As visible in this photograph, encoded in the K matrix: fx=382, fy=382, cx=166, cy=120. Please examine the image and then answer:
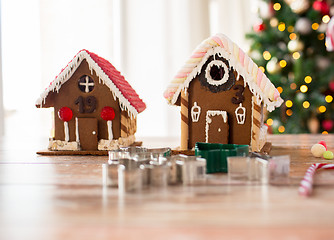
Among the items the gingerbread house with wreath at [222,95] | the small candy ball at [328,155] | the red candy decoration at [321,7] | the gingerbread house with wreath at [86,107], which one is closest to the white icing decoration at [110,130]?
the gingerbread house with wreath at [86,107]

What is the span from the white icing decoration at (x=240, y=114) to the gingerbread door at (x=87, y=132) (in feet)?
1.67

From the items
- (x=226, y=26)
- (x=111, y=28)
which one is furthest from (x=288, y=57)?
(x=111, y=28)

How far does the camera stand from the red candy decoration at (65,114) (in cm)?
139

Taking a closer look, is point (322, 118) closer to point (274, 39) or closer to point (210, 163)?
point (274, 39)

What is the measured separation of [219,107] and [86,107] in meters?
0.49

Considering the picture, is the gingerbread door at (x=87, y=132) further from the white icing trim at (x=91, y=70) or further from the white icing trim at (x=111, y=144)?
the white icing trim at (x=91, y=70)

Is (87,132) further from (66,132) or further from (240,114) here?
(240,114)

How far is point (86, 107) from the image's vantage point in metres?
1.41

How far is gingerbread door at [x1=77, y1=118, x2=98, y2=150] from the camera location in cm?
140

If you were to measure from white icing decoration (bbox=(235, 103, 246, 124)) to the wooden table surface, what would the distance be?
1.28 ft

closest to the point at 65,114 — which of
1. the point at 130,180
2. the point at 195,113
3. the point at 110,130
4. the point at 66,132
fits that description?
the point at 66,132

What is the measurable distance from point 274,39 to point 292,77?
0.34m

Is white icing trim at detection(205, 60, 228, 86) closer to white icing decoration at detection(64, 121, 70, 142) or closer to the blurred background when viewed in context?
white icing decoration at detection(64, 121, 70, 142)

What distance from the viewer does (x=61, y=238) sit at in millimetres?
525
